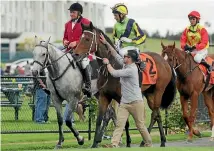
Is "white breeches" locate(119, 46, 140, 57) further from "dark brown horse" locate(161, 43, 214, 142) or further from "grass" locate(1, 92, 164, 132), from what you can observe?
"grass" locate(1, 92, 164, 132)

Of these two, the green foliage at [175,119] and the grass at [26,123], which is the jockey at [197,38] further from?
the grass at [26,123]

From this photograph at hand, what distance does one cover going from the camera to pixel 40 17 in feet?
331

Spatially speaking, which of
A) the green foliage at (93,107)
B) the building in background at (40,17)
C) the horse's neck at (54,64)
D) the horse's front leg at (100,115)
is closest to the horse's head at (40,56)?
the horse's neck at (54,64)

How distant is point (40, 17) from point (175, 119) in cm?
8205

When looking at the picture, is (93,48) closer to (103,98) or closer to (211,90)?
(103,98)

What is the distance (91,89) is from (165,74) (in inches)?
67.5

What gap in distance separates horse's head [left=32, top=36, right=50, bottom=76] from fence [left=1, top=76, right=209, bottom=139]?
2494 mm

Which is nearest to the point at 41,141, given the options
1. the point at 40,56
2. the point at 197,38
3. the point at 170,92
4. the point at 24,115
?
the point at 24,115

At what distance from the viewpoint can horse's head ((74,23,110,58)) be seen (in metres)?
14.9

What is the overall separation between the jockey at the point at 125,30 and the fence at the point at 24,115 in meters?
2.94

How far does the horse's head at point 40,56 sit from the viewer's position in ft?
50.8

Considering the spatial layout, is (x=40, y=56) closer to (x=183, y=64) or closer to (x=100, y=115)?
(x=100, y=115)

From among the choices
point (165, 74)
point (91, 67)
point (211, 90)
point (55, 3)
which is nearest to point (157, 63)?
point (165, 74)

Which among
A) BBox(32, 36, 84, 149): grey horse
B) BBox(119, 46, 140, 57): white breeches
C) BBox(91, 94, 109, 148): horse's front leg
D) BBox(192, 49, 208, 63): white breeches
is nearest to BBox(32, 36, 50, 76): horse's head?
BBox(32, 36, 84, 149): grey horse
